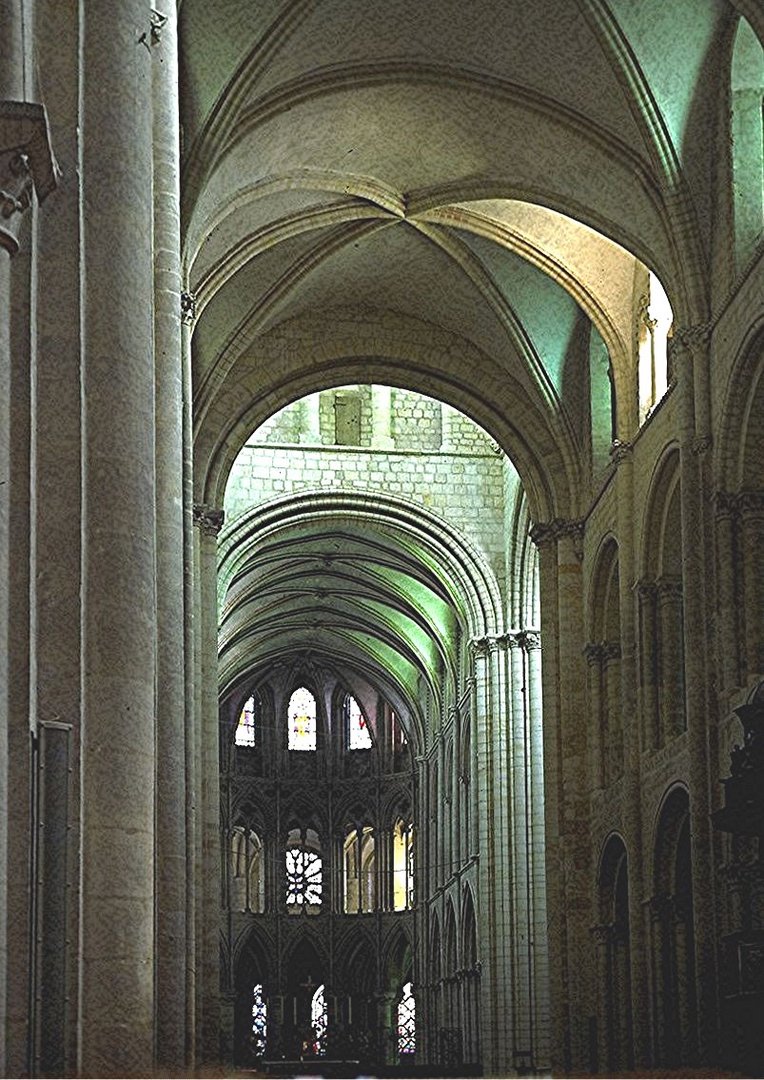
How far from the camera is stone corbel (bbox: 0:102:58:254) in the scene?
8.20 meters

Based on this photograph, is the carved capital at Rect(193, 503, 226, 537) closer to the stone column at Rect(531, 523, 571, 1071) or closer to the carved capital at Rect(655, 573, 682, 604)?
the stone column at Rect(531, 523, 571, 1071)

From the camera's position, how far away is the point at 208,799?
91.0 feet

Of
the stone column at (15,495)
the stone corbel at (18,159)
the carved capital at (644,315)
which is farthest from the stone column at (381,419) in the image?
the stone corbel at (18,159)

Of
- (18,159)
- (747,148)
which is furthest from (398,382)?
(18,159)

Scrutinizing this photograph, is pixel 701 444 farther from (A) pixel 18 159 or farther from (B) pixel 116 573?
(A) pixel 18 159

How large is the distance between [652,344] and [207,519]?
7217 mm

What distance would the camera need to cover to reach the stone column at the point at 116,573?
31.6 feet

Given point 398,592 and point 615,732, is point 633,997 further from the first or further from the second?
point 398,592

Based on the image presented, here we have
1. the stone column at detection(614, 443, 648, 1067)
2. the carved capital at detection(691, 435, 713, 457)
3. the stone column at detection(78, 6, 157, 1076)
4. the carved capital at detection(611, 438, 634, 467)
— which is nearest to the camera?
the stone column at detection(78, 6, 157, 1076)

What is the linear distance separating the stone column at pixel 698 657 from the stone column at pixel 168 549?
6.96 m

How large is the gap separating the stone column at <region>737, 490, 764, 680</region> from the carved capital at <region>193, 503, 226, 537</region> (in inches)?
383

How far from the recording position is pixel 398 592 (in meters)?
43.5

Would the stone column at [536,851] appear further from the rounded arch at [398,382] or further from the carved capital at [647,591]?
the carved capital at [647,591]

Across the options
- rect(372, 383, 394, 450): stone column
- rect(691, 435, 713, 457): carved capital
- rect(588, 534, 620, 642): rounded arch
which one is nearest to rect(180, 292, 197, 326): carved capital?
rect(691, 435, 713, 457): carved capital
